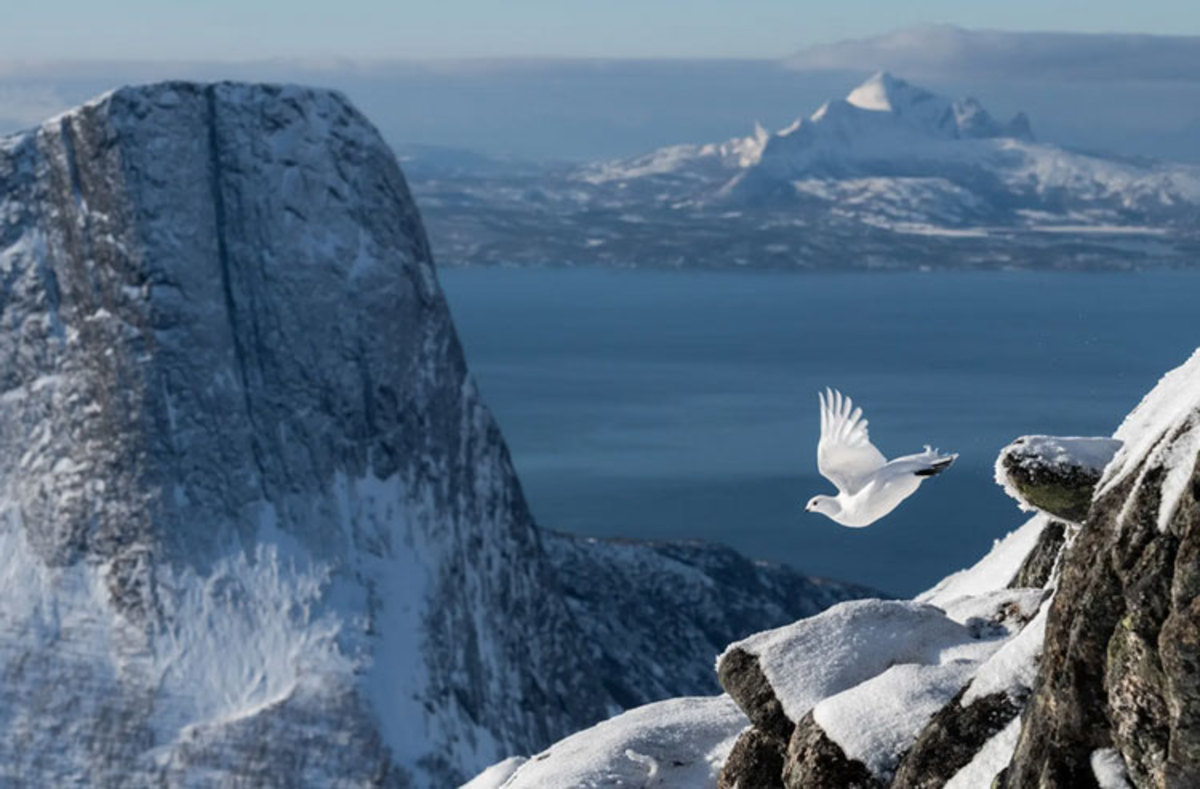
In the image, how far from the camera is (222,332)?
12219 cm

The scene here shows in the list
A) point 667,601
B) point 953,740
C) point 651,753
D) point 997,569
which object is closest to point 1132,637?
point 953,740

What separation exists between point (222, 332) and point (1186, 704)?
374 feet

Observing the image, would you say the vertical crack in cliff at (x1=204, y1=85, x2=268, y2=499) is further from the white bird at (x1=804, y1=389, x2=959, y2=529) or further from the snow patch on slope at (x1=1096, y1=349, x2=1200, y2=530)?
the snow patch on slope at (x1=1096, y1=349, x2=1200, y2=530)

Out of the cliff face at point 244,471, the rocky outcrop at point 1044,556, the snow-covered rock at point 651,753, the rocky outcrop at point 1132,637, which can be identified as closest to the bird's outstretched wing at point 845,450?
the rocky outcrop at point 1044,556

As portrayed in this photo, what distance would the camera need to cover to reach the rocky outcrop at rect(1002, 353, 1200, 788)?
12.5m

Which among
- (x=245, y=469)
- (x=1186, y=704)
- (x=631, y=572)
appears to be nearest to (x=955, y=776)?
(x=1186, y=704)

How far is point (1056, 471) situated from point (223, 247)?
370 ft

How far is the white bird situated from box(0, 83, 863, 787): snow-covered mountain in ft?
265

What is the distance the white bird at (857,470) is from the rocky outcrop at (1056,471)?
160 centimetres

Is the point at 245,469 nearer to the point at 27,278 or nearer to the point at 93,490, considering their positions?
the point at 93,490

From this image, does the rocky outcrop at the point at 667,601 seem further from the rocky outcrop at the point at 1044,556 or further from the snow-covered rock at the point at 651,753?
the snow-covered rock at the point at 651,753

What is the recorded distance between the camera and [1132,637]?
13.1 metres

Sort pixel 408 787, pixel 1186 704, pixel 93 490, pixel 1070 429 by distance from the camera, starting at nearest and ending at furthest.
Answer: pixel 1186 704, pixel 408 787, pixel 93 490, pixel 1070 429

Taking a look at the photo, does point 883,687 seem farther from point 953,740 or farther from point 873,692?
point 953,740
